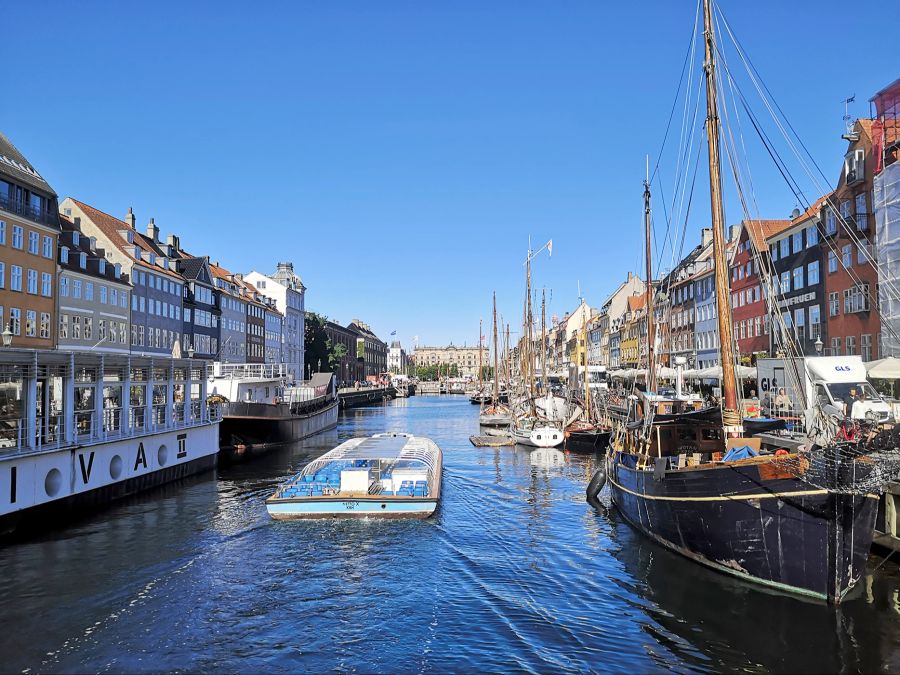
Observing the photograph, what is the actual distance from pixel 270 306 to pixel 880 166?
8288cm

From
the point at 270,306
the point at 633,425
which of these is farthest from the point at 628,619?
the point at 270,306

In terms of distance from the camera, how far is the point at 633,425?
83.3ft

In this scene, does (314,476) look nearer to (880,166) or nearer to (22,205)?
(22,205)

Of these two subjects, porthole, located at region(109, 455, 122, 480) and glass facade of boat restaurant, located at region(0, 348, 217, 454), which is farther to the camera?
porthole, located at region(109, 455, 122, 480)

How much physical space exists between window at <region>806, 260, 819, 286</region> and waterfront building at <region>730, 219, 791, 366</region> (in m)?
5.05

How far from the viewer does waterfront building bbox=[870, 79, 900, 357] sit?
3697cm

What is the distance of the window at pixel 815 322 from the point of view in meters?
49.1

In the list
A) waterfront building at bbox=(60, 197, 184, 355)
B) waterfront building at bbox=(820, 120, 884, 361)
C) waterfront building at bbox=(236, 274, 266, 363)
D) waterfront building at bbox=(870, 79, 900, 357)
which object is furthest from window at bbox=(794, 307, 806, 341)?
waterfront building at bbox=(236, 274, 266, 363)

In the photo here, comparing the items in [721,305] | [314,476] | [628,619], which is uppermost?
Result: [721,305]

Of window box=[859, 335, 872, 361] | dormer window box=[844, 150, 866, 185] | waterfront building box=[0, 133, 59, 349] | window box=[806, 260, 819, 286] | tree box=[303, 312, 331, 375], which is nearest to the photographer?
dormer window box=[844, 150, 866, 185]

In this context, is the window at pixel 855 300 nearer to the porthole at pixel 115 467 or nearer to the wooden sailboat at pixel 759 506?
the wooden sailboat at pixel 759 506

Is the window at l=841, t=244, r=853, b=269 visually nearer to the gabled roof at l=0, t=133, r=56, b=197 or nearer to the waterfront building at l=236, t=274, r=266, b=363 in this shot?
the gabled roof at l=0, t=133, r=56, b=197

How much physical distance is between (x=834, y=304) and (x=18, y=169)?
185 ft

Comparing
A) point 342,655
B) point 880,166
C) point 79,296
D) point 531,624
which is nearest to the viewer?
point 342,655
